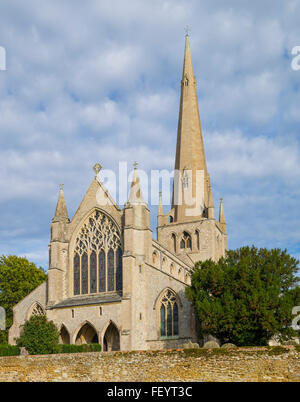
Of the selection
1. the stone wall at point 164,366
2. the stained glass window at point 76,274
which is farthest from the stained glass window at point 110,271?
the stone wall at point 164,366

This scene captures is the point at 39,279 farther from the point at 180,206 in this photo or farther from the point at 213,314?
the point at 213,314

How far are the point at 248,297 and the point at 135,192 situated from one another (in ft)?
46.6

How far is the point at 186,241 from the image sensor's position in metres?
58.1

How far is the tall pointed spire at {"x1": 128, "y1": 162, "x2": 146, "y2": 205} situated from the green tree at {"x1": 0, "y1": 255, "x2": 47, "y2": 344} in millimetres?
15764

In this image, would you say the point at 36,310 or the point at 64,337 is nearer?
the point at 64,337

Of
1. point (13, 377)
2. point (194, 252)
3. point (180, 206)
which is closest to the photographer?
point (13, 377)

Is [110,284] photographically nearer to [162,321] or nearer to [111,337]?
[111,337]

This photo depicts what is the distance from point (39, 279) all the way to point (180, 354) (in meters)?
36.4

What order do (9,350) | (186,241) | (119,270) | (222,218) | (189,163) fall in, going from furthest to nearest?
(222,218) → (189,163) → (186,241) → (119,270) → (9,350)

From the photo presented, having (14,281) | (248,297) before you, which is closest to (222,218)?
(14,281)

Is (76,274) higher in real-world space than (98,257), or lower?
lower

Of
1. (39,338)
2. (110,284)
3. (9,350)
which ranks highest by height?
(110,284)
